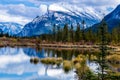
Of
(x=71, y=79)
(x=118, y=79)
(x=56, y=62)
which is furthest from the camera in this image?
(x=56, y=62)

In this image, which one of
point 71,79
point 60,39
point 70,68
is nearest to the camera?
point 71,79

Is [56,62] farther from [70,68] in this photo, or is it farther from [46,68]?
[70,68]

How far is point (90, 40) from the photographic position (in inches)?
7042

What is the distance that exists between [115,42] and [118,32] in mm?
14990

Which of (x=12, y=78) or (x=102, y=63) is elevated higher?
(x=102, y=63)

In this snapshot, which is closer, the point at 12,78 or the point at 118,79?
the point at 118,79

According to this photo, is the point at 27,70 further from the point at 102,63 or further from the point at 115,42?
the point at 115,42

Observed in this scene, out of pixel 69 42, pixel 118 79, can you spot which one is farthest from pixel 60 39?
pixel 118 79

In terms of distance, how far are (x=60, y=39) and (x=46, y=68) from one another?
444 ft

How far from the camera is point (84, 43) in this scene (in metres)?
174

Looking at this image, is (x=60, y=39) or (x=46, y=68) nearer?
(x=46, y=68)

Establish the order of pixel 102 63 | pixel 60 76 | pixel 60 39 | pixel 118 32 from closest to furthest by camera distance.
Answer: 1. pixel 102 63
2. pixel 60 76
3. pixel 118 32
4. pixel 60 39

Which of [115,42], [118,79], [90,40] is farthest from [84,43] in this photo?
[118,79]

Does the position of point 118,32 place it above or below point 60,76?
above
